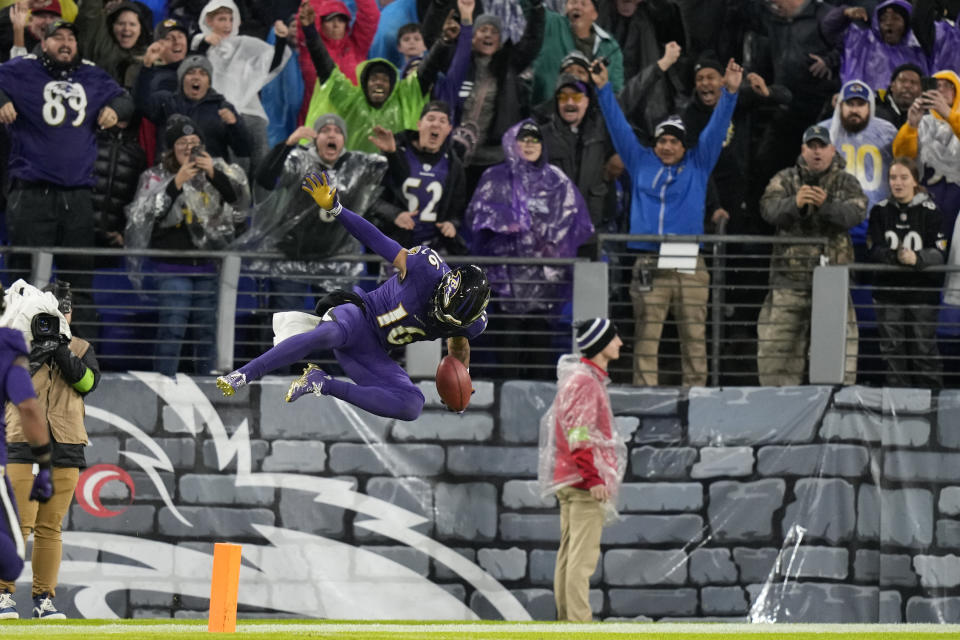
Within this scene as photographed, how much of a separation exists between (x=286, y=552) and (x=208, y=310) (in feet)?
6.31

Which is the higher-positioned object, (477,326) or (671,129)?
(671,129)

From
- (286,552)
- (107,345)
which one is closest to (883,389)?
(286,552)

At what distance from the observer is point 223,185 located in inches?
436

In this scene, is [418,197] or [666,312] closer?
[418,197]

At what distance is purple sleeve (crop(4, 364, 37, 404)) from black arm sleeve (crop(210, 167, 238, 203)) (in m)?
3.76

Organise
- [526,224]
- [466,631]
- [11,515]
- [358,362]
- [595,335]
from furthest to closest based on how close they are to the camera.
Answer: [526,224]
[595,335]
[466,631]
[358,362]
[11,515]

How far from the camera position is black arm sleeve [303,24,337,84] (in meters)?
11.9

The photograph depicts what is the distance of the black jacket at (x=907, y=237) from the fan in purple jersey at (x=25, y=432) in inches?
246

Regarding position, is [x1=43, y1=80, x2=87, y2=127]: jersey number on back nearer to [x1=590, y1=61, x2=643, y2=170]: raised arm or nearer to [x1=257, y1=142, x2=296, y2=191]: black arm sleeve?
[x1=257, y1=142, x2=296, y2=191]: black arm sleeve

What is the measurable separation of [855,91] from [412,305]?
16.0 ft

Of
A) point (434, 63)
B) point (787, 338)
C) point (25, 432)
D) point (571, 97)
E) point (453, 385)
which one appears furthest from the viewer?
point (434, 63)

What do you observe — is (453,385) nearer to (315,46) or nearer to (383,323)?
(383,323)

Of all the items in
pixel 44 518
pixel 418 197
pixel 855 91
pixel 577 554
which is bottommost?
pixel 577 554

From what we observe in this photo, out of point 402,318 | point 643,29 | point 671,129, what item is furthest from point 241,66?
point 402,318
